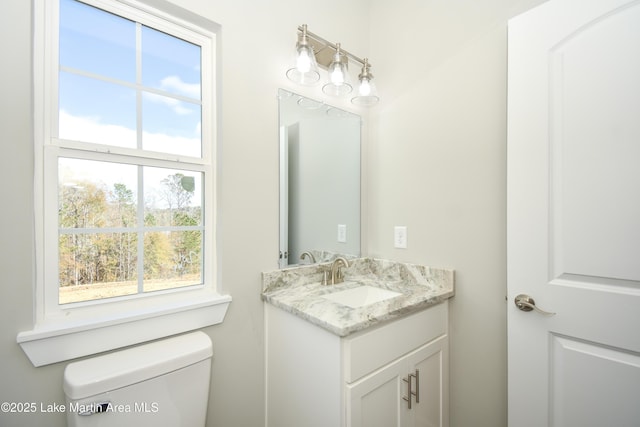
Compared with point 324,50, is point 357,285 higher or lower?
lower

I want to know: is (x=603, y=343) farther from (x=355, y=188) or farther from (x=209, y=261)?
(x=209, y=261)

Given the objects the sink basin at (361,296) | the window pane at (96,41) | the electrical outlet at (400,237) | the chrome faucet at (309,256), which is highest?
the window pane at (96,41)

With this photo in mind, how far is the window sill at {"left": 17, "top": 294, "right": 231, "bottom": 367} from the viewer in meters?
0.84

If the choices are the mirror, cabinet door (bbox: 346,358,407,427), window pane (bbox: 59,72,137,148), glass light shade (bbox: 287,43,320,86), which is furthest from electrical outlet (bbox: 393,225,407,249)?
window pane (bbox: 59,72,137,148)

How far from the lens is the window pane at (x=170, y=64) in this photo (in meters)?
1.12

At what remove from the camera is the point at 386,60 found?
1.70 metres

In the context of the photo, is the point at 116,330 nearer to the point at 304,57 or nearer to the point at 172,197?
the point at 172,197

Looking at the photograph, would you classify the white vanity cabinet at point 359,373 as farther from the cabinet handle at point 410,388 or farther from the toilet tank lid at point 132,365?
the toilet tank lid at point 132,365

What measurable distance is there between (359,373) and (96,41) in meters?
1.54

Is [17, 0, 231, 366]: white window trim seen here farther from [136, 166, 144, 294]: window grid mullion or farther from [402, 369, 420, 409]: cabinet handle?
[402, 369, 420, 409]: cabinet handle

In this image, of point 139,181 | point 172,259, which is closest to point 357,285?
point 172,259

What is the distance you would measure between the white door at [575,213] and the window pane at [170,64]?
1352 mm

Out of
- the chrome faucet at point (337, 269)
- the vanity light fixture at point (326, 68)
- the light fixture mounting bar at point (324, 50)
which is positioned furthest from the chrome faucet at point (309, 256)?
the light fixture mounting bar at point (324, 50)

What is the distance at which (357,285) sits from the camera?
5.08 ft
